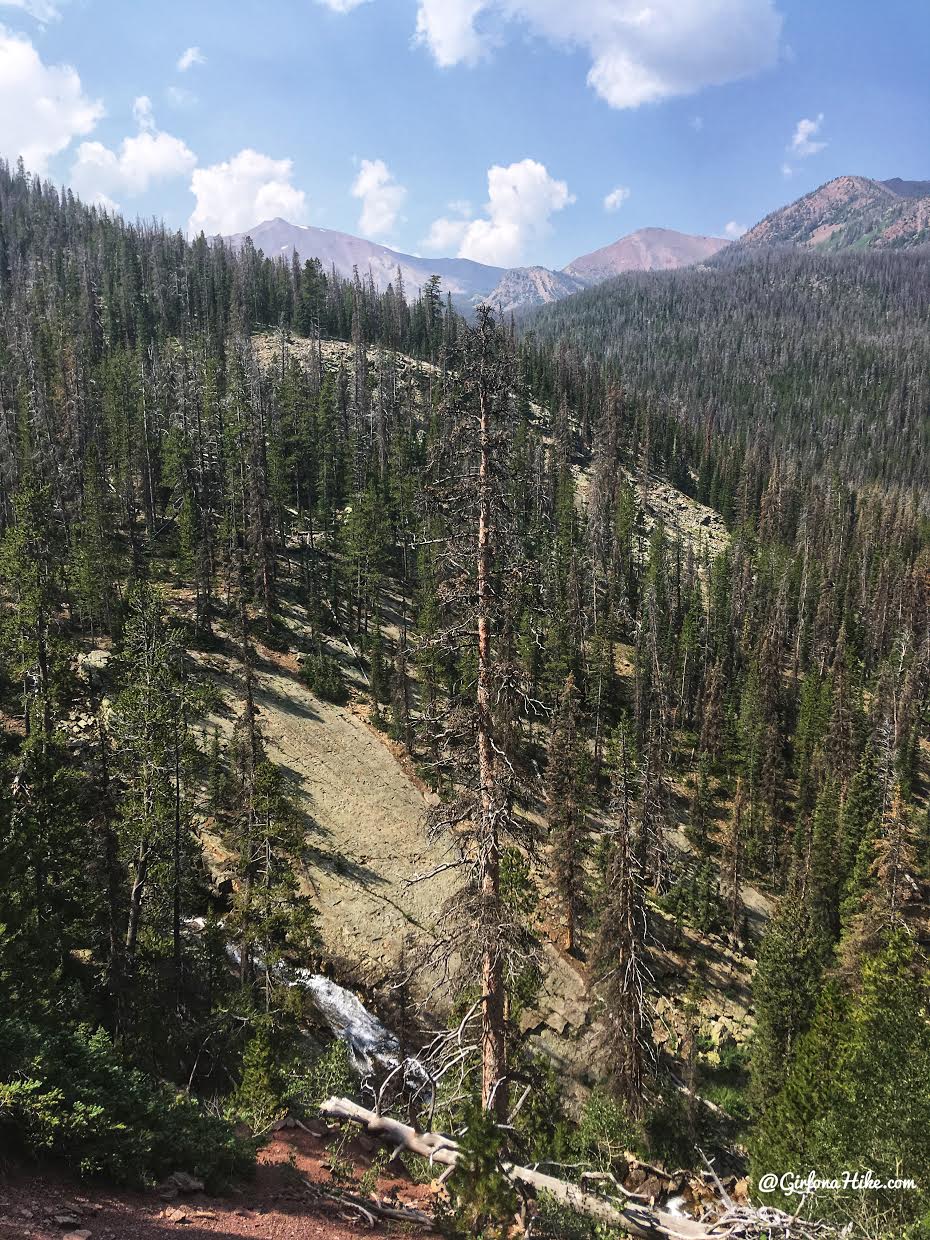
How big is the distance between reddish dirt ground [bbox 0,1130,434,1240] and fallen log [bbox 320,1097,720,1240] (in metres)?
0.67

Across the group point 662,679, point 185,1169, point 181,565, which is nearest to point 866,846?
point 662,679

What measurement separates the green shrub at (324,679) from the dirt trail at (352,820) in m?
0.63

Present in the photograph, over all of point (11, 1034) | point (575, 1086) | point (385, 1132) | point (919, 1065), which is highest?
A: point (11, 1034)

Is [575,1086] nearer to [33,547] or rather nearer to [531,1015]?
[531,1015]

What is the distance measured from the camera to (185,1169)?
966cm

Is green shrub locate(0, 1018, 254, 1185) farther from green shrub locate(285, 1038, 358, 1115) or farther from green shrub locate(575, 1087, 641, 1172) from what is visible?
green shrub locate(575, 1087, 641, 1172)

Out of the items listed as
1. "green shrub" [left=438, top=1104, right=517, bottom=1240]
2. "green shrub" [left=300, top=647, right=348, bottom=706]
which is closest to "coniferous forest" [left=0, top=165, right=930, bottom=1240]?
"green shrub" [left=438, top=1104, right=517, bottom=1240]

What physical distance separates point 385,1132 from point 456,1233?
3499 millimetres

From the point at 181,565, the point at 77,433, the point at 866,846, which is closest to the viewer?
the point at 866,846

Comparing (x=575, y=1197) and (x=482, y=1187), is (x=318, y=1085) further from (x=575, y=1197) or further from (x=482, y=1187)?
(x=482, y=1187)

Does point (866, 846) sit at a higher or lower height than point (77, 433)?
lower

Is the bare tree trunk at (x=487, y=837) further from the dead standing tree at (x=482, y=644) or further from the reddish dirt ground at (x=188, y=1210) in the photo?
the reddish dirt ground at (x=188, y=1210)

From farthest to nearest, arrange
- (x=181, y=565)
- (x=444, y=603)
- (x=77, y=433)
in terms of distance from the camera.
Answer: (x=77, y=433) < (x=181, y=565) < (x=444, y=603)

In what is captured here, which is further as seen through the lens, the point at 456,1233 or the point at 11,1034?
the point at 11,1034
